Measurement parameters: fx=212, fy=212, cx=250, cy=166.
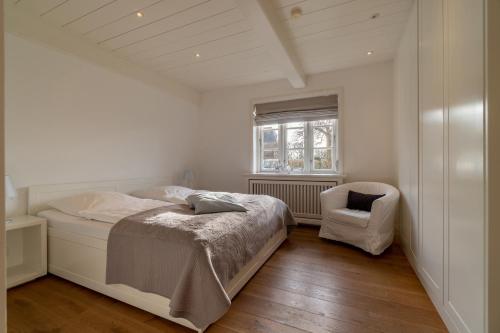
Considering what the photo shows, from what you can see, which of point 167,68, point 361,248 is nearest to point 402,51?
point 361,248

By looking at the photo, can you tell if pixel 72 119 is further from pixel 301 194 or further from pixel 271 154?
pixel 301 194

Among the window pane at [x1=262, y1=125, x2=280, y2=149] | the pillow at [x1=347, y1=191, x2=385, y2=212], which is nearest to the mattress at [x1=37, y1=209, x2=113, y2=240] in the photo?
the pillow at [x1=347, y1=191, x2=385, y2=212]

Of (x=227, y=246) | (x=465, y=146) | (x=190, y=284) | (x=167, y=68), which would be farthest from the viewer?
(x=167, y=68)

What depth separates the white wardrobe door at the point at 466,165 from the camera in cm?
105

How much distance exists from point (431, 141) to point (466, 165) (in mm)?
540

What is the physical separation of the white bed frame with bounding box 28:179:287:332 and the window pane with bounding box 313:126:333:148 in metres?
2.06

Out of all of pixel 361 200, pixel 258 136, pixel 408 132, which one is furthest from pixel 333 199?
pixel 258 136

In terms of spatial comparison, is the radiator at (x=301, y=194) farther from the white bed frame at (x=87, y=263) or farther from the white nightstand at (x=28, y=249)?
the white nightstand at (x=28, y=249)

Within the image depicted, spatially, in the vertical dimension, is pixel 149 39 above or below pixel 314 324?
above

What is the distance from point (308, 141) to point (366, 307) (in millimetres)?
2637

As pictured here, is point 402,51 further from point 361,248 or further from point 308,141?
point 361,248

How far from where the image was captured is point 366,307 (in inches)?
63.1

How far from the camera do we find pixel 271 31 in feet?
6.80

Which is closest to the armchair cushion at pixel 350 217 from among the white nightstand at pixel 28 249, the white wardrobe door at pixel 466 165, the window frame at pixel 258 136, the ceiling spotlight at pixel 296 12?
the window frame at pixel 258 136
